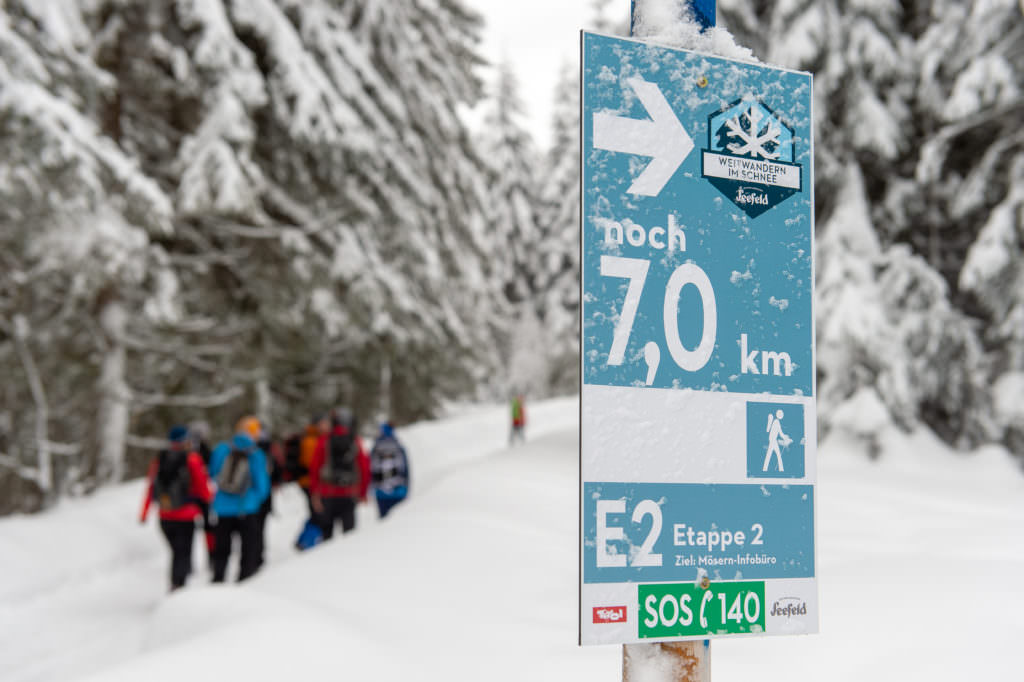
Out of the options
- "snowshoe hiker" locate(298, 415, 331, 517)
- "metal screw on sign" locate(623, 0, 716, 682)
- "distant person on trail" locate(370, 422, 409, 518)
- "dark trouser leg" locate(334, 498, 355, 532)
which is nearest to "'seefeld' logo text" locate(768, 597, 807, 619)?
"metal screw on sign" locate(623, 0, 716, 682)

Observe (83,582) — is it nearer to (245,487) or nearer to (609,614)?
(245,487)

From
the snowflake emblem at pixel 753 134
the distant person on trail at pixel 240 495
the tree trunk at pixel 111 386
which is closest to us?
the snowflake emblem at pixel 753 134

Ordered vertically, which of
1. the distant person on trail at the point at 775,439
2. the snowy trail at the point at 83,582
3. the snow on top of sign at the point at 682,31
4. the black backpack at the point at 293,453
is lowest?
the snowy trail at the point at 83,582

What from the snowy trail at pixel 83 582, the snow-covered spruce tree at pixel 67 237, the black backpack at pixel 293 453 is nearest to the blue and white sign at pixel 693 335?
the snowy trail at pixel 83 582

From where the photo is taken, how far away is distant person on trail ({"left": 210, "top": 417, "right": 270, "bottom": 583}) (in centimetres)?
900

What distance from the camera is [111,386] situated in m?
11.9

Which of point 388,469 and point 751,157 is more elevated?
point 751,157

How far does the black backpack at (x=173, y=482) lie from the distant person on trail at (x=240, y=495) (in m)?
0.36

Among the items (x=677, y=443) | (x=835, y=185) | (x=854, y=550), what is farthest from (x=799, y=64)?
(x=677, y=443)

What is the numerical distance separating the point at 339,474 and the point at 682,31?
888cm

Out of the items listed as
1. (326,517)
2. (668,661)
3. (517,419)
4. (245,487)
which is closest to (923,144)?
(326,517)

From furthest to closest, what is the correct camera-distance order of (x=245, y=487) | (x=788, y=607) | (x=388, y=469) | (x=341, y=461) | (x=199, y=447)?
(x=388, y=469) → (x=199, y=447) → (x=341, y=461) → (x=245, y=487) → (x=788, y=607)

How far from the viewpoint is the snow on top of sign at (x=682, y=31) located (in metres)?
1.87

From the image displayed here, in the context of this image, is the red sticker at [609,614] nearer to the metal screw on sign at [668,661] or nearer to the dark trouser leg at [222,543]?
the metal screw on sign at [668,661]
